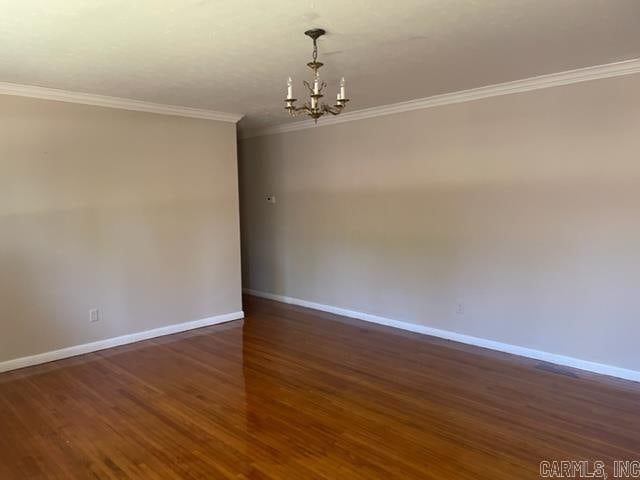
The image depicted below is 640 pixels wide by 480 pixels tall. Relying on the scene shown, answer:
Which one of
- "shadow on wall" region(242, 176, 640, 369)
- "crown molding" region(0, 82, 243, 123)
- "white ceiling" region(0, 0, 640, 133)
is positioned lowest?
"shadow on wall" region(242, 176, 640, 369)

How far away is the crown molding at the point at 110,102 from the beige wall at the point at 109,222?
6cm

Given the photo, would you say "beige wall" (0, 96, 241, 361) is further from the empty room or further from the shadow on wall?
the shadow on wall

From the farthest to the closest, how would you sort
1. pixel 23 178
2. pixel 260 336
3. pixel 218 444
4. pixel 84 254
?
pixel 260 336
pixel 84 254
pixel 23 178
pixel 218 444

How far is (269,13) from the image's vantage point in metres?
2.45

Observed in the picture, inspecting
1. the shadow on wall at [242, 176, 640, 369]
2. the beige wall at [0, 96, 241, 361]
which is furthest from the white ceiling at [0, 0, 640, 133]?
the shadow on wall at [242, 176, 640, 369]

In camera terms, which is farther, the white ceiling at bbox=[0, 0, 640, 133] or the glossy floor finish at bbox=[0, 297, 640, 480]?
the glossy floor finish at bbox=[0, 297, 640, 480]

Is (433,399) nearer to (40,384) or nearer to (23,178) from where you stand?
(40,384)

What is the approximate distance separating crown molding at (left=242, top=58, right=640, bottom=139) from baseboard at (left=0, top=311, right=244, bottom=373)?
274 cm

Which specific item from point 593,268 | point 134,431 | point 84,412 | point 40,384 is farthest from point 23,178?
point 593,268

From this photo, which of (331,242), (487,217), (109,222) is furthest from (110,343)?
(487,217)

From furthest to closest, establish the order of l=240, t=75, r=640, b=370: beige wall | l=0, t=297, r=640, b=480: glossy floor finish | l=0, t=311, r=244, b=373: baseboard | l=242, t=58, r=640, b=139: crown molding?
l=0, t=311, r=244, b=373: baseboard < l=240, t=75, r=640, b=370: beige wall < l=242, t=58, r=640, b=139: crown molding < l=0, t=297, r=640, b=480: glossy floor finish

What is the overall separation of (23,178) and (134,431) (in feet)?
8.22

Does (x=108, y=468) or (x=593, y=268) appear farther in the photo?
(x=593, y=268)

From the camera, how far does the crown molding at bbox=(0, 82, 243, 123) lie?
3.90 metres
